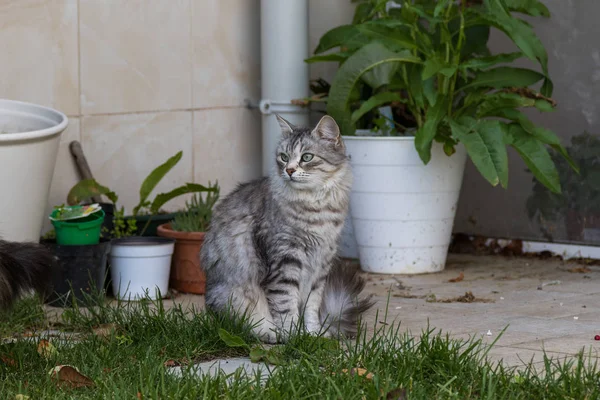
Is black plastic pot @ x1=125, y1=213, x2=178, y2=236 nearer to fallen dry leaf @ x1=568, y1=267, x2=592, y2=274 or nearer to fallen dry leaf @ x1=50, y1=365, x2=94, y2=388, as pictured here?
fallen dry leaf @ x1=50, y1=365, x2=94, y2=388

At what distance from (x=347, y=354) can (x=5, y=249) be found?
4.01ft

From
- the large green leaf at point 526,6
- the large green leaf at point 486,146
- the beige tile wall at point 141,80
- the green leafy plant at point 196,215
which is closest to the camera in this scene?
the beige tile wall at point 141,80

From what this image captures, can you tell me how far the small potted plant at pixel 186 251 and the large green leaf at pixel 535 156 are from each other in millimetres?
1841

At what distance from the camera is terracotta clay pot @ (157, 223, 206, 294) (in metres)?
5.27

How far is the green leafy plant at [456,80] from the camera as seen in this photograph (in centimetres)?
541

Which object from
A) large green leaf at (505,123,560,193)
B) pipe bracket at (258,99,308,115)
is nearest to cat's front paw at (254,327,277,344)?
large green leaf at (505,123,560,193)

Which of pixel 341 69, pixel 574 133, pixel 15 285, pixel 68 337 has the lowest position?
pixel 68 337

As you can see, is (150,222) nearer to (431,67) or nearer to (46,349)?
(431,67)

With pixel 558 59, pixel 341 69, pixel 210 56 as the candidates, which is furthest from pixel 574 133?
pixel 210 56

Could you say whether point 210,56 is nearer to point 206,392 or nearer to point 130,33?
point 130,33

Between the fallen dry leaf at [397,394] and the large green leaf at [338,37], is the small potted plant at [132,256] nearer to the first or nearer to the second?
the large green leaf at [338,37]

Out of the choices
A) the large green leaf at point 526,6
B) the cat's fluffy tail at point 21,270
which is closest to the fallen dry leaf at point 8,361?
the cat's fluffy tail at point 21,270

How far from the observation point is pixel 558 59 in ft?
20.4

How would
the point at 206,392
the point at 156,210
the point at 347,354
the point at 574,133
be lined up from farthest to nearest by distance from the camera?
the point at 574,133
the point at 156,210
the point at 347,354
the point at 206,392
